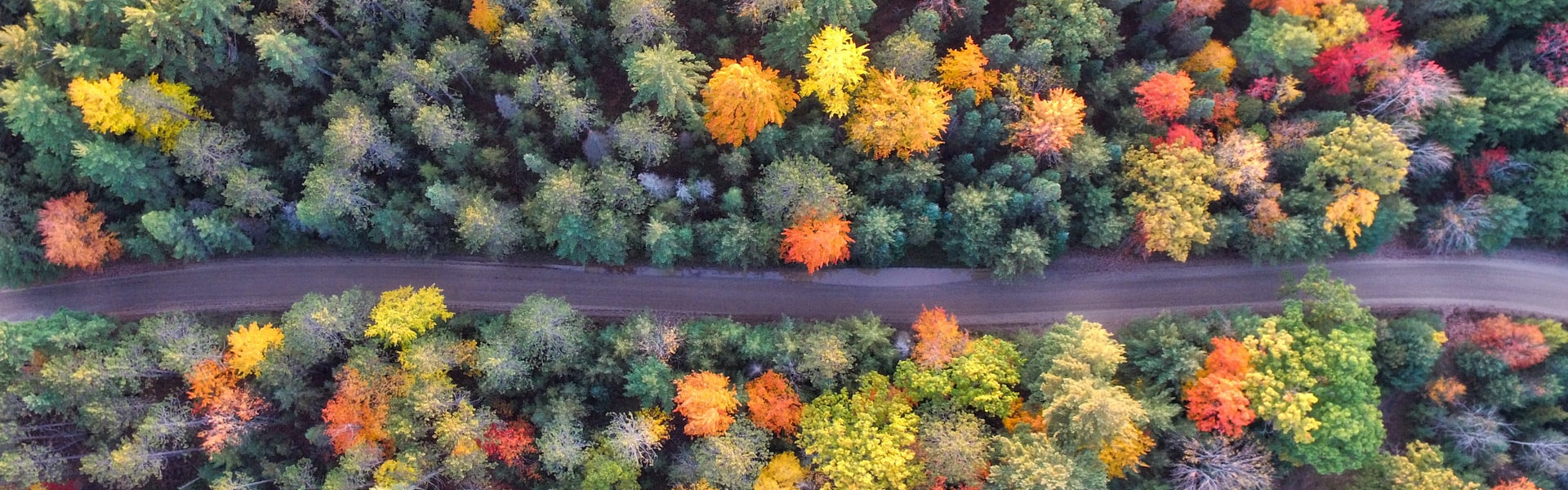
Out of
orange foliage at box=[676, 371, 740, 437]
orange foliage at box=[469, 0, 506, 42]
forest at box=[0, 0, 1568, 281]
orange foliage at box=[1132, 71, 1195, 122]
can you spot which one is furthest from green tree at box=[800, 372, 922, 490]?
orange foliage at box=[469, 0, 506, 42]

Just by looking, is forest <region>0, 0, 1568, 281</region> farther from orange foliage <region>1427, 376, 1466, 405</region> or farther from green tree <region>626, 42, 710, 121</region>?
orange foliage <region>1427, 376, 1466, 405</region>

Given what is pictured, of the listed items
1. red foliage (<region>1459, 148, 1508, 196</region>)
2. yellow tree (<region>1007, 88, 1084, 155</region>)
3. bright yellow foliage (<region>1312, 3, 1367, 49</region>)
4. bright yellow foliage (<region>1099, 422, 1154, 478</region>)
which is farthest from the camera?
red foliage (<region>1459, 148, 1508, 196</region>)


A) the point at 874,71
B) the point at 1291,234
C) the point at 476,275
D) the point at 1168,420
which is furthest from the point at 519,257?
the point at 1291,234

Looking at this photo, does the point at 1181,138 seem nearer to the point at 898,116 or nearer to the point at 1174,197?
the point at 1174,197

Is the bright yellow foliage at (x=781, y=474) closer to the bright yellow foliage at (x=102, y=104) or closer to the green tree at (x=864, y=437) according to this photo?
the green tree at (x=864, y=437)

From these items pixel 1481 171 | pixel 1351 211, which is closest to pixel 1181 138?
pixel 1351 211

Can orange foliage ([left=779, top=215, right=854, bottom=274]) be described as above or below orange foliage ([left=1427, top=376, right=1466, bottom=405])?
above

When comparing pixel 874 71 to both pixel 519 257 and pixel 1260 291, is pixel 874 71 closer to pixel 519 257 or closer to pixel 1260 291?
pixel 519 257

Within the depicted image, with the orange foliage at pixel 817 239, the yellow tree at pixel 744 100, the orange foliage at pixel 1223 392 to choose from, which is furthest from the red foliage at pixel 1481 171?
the yellow tree at pixel 744 100
